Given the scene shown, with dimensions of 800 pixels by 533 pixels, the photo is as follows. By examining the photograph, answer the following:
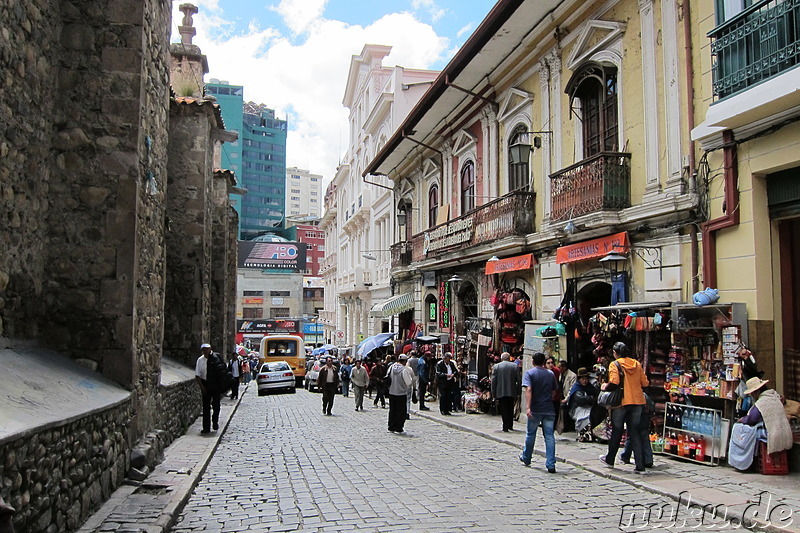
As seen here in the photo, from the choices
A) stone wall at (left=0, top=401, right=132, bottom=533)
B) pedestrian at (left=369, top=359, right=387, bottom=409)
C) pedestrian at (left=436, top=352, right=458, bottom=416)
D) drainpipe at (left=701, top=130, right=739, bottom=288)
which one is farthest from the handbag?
pedestrian at (left=369, top=359, right=387, bottom=409)

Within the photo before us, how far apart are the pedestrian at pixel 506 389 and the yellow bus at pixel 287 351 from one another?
20.7 m

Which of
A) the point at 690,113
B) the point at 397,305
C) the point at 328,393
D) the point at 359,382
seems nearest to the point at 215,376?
the point at 328,393

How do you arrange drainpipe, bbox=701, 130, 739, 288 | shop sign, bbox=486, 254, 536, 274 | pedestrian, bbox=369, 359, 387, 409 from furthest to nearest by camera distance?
1. pedestrian, bbox=369, 359, 387, 409
2. shop sign, bbox=486, 254, 536, 274
3. drainpipe, bbox=701, 130, 739, 288

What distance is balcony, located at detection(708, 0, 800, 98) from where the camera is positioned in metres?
7.81

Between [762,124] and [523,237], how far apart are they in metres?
6.91

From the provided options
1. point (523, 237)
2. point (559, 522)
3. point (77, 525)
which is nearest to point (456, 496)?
point (559, 522)

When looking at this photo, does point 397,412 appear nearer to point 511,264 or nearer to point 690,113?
point 511,264

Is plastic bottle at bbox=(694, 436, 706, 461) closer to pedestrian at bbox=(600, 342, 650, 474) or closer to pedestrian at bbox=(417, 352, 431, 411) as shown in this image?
pedestrian at bbox=(600, 342, 650, 474)

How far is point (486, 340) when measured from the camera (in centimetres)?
1584

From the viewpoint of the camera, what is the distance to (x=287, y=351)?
32406 millimetres

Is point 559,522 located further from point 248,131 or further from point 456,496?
point 248,131

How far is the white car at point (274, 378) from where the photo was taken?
1010 inches

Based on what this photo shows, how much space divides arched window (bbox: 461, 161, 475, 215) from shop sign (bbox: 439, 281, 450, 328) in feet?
8.28

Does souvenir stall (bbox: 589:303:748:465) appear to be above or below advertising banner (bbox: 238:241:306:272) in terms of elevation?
below
